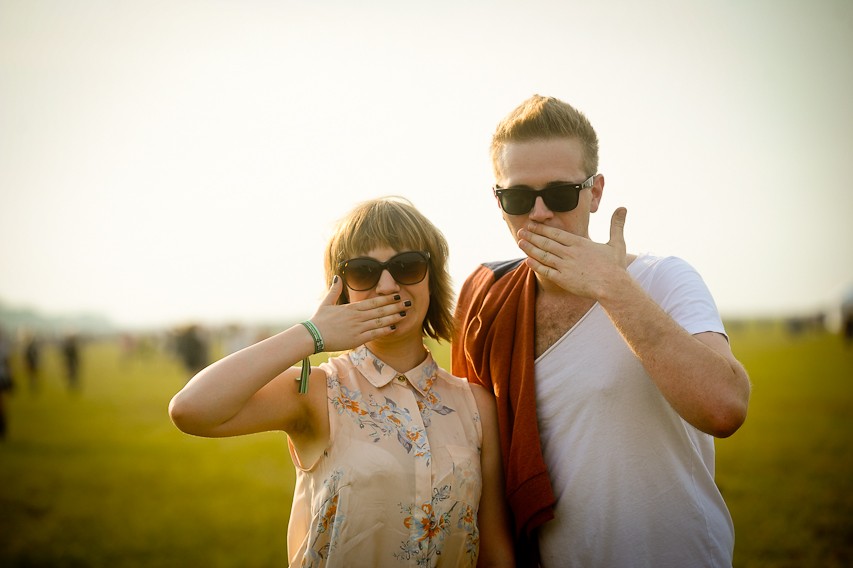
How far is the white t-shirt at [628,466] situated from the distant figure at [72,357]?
2836cm

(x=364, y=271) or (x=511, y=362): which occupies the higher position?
(x=364, y=271)

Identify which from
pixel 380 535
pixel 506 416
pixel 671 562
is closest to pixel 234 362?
pixel 380 535

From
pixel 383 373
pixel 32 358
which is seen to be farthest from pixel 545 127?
pixel 32 358

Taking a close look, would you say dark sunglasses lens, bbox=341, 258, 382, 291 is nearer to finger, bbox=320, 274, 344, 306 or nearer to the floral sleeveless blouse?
finger, bbox=320, 274, 344, 306

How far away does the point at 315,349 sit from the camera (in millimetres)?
2484

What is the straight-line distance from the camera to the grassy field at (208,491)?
692cm

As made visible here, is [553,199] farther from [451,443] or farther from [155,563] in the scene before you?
[155,563]

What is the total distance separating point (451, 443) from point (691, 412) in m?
1.07

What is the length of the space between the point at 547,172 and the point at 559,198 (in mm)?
150

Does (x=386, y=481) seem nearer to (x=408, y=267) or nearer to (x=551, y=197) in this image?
(x=408, y=267)

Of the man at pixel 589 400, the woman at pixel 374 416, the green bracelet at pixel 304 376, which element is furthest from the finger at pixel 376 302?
the man at pixel 589 400

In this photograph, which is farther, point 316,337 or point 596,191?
point 596,191

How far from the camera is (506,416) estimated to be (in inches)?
117

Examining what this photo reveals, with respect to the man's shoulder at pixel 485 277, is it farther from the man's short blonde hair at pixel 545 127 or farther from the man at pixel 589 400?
the man's short blonde hair at pixel 545 127
